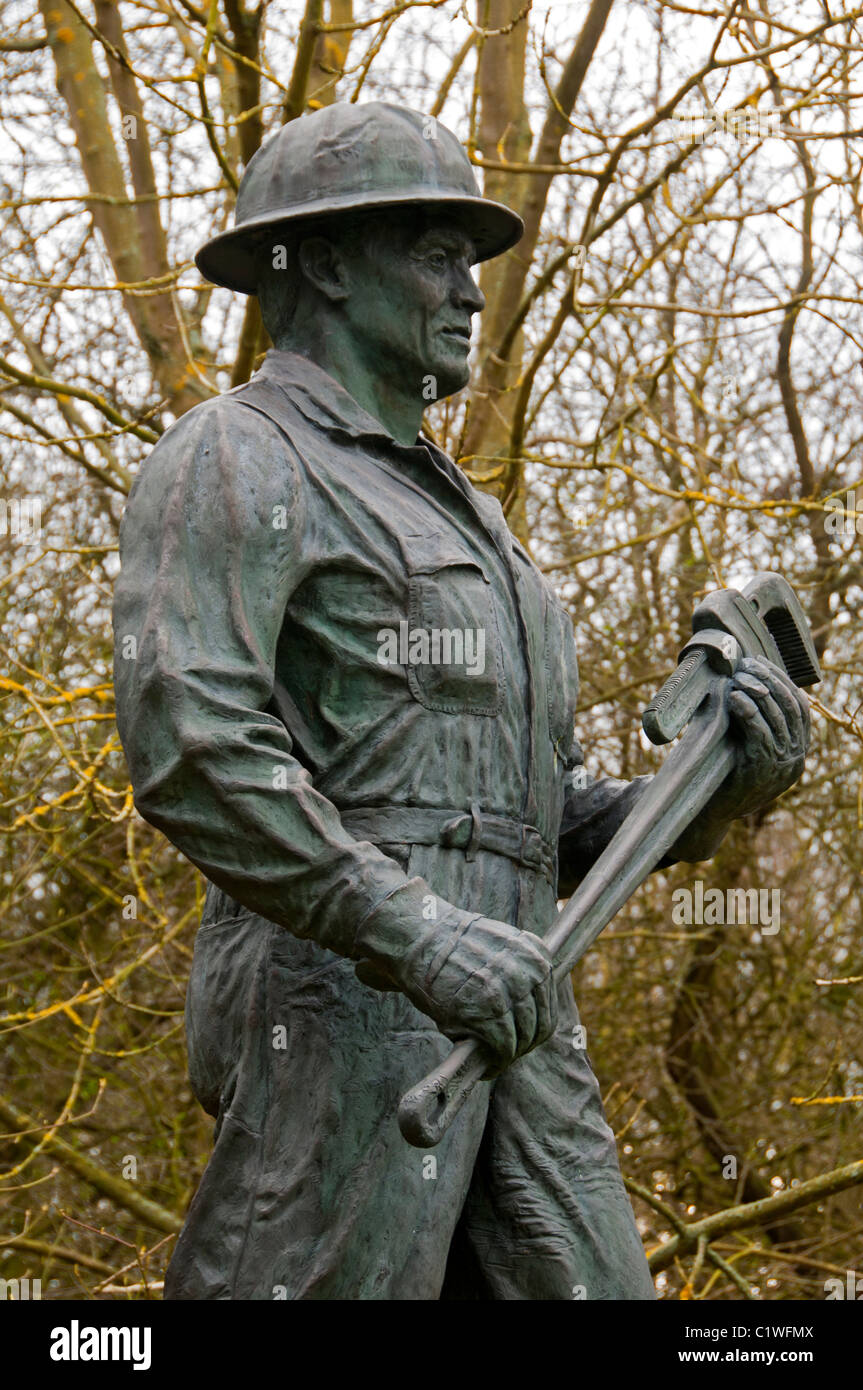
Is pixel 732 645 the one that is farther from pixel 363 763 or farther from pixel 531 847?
pixel 363 763

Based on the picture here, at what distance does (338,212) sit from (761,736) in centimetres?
124

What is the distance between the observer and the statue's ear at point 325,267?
162 inches

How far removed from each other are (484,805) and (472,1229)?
2.49 ft

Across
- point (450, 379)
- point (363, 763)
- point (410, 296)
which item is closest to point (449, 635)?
point (363, 763)

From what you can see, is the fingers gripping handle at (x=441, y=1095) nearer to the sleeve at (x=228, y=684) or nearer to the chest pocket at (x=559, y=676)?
the sleeve at (x=228, y=684)

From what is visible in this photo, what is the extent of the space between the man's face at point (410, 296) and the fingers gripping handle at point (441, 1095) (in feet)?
4.44

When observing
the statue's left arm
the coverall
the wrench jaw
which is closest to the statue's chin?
the coverall

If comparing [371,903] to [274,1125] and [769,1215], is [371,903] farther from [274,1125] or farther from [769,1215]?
[769,1215]

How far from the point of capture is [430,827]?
382 cm

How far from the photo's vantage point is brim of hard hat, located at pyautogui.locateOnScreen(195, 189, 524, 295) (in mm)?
4004

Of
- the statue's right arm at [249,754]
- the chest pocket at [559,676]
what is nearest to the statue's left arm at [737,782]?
the chest pocket at [559,676]

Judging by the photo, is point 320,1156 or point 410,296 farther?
point 410,296

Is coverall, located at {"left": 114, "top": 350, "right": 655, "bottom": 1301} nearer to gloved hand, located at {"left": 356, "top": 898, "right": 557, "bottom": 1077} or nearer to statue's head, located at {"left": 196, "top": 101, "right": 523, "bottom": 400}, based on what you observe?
gloved hand, located at {"left": 356, "top": 898, "right": 557, "bottom": 1077}

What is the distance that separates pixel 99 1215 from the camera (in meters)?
10.0
